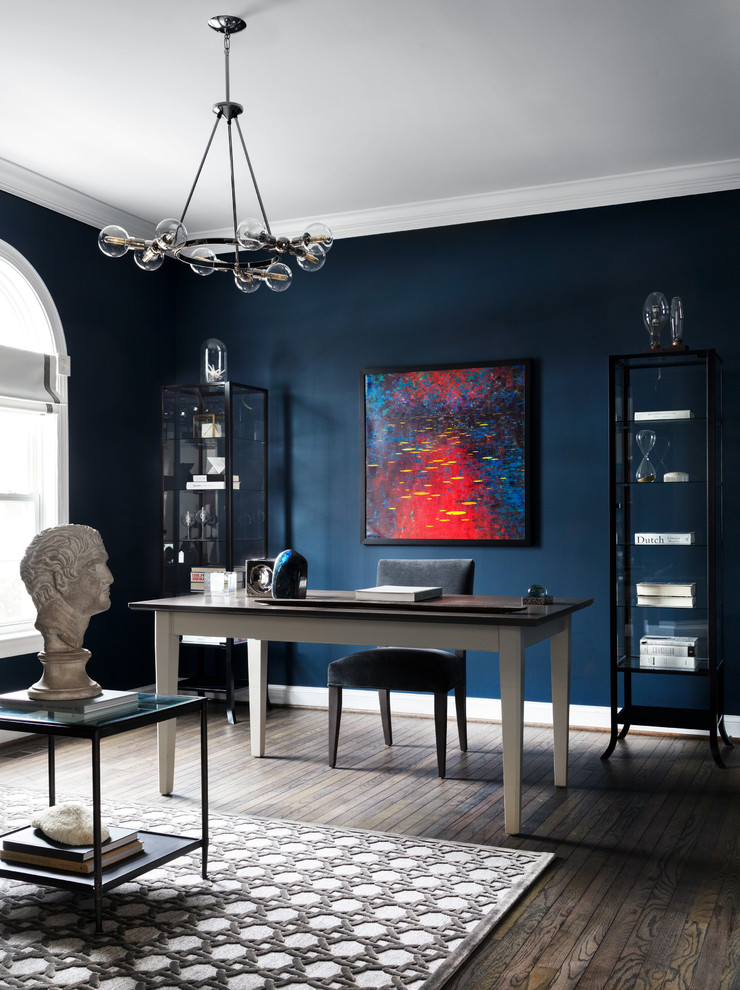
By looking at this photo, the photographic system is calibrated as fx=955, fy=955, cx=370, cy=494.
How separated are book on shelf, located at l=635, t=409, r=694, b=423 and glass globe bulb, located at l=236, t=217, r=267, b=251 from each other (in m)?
2.19

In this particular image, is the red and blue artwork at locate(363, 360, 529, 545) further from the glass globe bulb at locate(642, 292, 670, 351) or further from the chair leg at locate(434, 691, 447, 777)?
the chair leg at locate(434, 691, 447, 777)

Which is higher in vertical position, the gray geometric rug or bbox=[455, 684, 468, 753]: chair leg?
bbox=[455, 684, 468, 753]: chair leg

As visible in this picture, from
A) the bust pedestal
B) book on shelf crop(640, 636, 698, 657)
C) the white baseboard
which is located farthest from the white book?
the bust pedestal

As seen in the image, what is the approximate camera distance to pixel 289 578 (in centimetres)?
381

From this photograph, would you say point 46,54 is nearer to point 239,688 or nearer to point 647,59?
point 647,59

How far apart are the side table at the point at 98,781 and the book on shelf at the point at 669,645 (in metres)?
2.51

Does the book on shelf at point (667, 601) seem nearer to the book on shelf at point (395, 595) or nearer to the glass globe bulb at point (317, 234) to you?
the book on shelf at point (395, 595)

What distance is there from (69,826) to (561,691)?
6.66ft

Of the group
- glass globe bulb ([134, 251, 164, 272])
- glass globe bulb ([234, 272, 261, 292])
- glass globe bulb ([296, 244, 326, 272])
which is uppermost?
glass globe bulb ([296, 244, 326, 272])

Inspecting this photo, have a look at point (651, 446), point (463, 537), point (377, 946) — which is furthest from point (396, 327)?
point (377, 946)

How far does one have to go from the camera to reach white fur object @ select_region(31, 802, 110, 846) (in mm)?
2650

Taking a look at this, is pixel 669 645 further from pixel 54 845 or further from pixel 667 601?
pixel 54 845

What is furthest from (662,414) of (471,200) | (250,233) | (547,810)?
(250,233)

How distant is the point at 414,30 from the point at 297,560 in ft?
6.65
